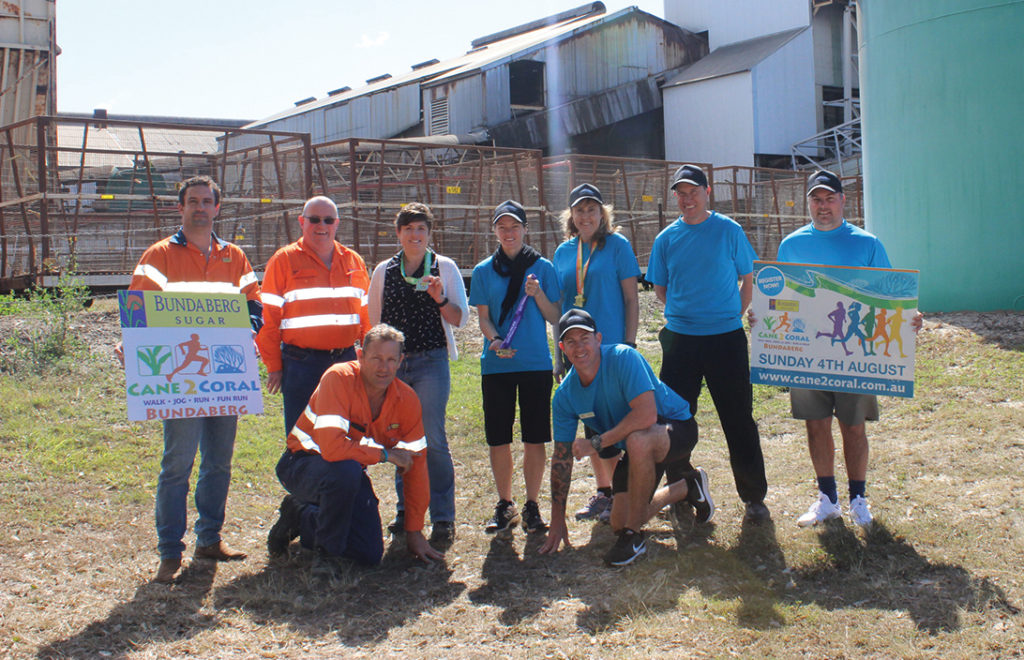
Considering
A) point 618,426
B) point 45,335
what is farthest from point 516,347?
point 45,335

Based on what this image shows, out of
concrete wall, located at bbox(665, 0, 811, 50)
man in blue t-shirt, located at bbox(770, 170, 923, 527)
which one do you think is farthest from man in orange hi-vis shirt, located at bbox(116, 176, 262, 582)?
concrete wall, located at bbox(665, 0, 811, 50)

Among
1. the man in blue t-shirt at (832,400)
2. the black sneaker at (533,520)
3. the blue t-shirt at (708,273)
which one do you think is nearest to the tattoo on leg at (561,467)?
the black sneaker at (533,520)

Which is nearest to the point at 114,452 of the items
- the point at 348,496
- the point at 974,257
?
the point at 348,496

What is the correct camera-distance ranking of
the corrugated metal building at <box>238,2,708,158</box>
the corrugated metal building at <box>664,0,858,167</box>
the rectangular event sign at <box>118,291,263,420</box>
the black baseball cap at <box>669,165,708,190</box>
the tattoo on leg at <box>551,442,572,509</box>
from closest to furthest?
1. the rectangular event sign at <box>118,291,263,420</box>
2. the tattoo on leg at <box>551,442,572,509</box>
3. the black baseball cap at <box>669,165,708,190</box>
4. the corrugated metal building at <box>238,2,708,158</box>
5. the corrugated metal building at <box>664,0,858,167</box>

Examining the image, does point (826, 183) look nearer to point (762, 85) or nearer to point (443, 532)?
point (443, 532)

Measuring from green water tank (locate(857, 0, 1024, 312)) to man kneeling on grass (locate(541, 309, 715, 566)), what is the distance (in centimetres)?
700

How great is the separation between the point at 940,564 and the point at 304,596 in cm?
312

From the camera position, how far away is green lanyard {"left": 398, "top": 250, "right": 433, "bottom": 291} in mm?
4949

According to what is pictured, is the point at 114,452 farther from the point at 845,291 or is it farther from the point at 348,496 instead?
the point at 845,291

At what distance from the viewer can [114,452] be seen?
255 inches

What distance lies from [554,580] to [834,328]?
2.06 meters

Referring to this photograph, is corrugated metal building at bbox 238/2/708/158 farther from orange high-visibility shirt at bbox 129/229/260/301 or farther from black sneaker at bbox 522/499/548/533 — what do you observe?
orange high-visibility shirt at bbox 129/229/260/301

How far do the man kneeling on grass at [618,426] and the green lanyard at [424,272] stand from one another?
888mm

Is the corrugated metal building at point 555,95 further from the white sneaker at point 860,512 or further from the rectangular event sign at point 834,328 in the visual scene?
the white sneaker at point 860,512
